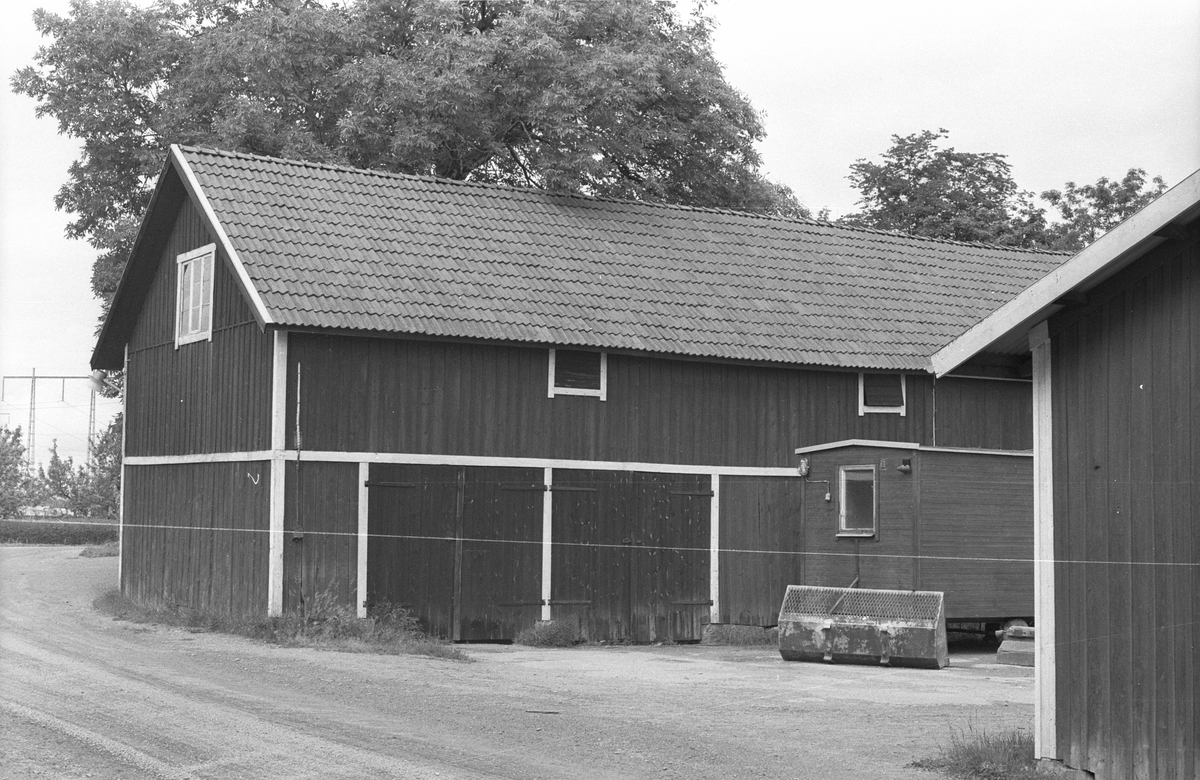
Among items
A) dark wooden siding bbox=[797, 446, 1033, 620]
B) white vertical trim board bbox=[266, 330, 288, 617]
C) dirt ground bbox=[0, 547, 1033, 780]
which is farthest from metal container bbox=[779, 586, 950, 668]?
white vertical trim board bbox=[266, 330, 288, 617]

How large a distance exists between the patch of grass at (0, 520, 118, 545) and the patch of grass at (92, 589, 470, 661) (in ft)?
88.0

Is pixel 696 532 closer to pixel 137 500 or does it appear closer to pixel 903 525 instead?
pixel 903 525

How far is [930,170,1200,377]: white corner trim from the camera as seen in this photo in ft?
28.8

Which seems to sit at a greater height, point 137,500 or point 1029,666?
point 137,500

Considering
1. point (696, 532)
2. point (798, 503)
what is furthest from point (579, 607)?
point (798, 503)

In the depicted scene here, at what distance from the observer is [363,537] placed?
60.3 ft

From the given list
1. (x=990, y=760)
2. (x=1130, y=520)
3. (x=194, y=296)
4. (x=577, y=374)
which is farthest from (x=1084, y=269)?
(x=194, y=296)

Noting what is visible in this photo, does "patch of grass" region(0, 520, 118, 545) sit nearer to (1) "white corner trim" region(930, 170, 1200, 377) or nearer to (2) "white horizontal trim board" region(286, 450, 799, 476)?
(2) "white horizontal trim board" region(286, 450, 799, 476)

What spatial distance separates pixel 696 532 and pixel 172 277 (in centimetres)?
876

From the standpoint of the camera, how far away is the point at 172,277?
2189 centimetres

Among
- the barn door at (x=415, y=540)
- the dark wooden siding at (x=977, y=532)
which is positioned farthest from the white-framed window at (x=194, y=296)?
the dark wooden siding at (x=977, y=532)

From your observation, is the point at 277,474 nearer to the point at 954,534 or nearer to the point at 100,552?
the point at 954,534

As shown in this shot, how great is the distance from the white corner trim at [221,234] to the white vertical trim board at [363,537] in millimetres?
2279

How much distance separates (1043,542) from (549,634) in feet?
34.0
